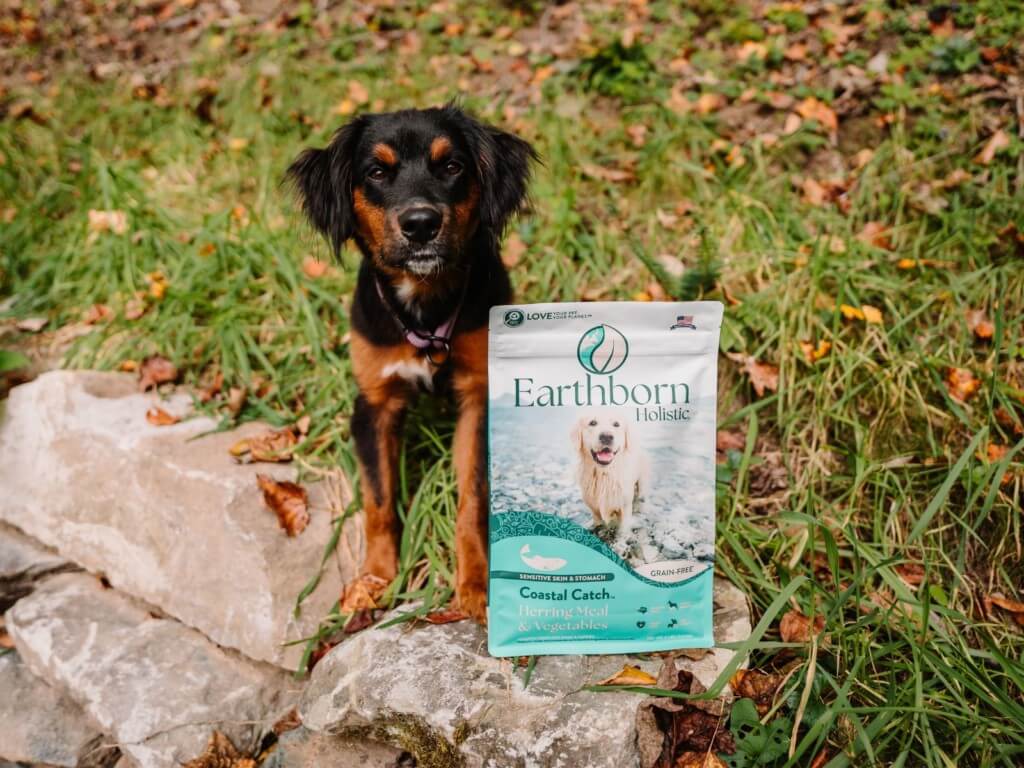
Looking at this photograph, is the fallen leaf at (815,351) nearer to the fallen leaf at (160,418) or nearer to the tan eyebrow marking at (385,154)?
the tan eyebrow marking at (385,154)

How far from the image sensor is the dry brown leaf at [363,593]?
2.29 metres

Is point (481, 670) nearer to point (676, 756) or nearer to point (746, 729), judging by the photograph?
point (676, 756)

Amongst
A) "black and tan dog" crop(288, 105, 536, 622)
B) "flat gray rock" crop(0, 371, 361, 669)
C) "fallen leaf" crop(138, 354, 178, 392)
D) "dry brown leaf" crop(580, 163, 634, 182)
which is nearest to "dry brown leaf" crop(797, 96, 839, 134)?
"dry brown leaf" crop(580, 163, 634, 182)

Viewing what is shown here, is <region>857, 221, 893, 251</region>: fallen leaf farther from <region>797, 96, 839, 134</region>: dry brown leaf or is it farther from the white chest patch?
the white chest patch

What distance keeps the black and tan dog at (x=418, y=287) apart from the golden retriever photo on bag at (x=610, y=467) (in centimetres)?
53

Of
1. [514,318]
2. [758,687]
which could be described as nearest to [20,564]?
[514,318]

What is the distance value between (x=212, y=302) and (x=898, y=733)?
317 centimetres

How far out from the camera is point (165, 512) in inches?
98.8

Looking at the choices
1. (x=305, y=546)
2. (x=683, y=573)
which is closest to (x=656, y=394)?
(x=683, y=573)

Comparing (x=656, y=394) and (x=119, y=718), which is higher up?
(x=656, y=394)

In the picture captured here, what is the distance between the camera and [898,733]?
1.79 metres

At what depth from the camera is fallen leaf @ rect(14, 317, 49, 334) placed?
3.45m

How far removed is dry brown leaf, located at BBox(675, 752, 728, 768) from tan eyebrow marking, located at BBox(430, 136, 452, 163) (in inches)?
74.0

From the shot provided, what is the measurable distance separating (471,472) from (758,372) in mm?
1194
